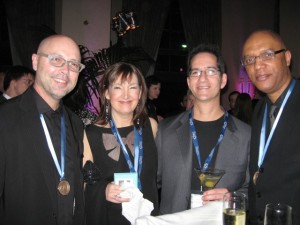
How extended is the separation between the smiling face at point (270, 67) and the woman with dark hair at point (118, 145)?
990mm

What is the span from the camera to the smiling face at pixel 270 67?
2266 millimetres

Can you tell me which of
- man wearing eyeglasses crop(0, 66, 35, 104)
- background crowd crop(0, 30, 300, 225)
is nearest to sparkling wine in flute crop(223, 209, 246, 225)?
background crowd crop(0, 30, 300, 225)

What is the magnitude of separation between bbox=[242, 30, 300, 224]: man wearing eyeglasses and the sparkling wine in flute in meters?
0.81

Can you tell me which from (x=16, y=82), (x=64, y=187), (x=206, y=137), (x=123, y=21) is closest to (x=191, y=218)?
(x=64, y=187)

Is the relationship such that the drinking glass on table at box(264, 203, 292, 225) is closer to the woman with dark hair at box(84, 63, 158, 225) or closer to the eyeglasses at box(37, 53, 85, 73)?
the woman with dark hair at box(84, 63, 158, 225)

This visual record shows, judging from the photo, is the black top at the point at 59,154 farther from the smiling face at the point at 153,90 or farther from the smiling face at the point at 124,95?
the smiling face at the point at 153,90

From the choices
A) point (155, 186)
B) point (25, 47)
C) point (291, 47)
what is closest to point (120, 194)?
point (155, 186)

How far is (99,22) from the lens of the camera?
26.5 ft

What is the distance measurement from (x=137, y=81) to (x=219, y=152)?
3.05ft

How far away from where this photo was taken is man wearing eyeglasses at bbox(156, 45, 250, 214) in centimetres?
232

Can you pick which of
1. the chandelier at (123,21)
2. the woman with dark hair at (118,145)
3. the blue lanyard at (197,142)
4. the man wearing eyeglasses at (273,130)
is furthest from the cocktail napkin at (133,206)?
the chandelier at (123,21)

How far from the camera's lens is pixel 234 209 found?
1.34m

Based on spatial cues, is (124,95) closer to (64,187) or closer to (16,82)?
(64,187)

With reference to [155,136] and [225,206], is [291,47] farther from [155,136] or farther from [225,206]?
[225,206]
